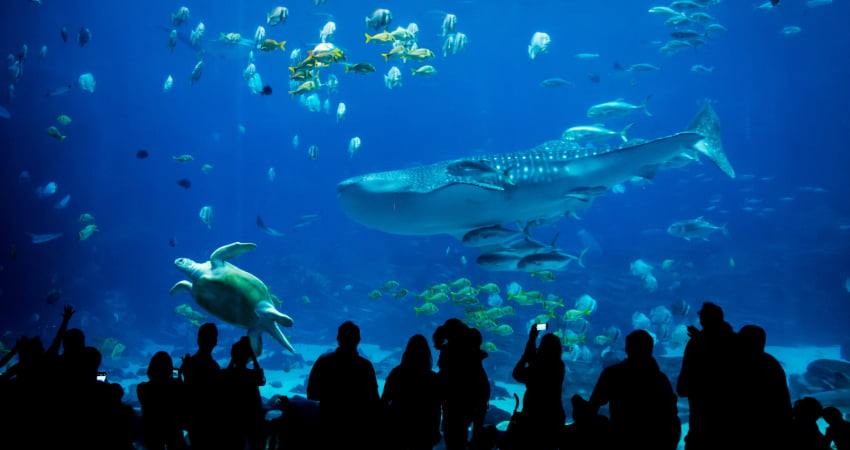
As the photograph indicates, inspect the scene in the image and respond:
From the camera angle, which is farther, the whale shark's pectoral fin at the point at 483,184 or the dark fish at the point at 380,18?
the dark fish at the point at 380,18

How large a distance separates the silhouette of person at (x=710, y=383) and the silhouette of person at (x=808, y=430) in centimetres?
24

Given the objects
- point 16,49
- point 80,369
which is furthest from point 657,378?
point 16,49

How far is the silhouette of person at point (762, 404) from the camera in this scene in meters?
1.97

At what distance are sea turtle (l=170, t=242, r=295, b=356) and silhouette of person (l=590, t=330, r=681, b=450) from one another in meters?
2.12

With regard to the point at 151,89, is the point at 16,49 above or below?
below

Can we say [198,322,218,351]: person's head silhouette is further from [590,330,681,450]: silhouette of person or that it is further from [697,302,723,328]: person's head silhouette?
[697,302,723,328]: person's head silhouette

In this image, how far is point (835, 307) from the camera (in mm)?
17688

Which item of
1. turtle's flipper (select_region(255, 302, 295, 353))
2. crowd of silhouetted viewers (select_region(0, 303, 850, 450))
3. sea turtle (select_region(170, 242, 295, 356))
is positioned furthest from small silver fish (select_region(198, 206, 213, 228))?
crowd of silhouetted viewers (select_region(0, 303, 850, 450))

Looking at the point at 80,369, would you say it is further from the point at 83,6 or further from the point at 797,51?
the point at 797,51

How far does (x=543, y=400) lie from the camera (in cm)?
228

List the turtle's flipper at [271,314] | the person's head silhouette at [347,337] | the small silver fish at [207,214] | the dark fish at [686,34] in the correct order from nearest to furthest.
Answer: the person's head silhouette at [347,337] → the turtle's flipper at [271,314] → the small silver fish at [207,214] → the dark fish at [686,34]

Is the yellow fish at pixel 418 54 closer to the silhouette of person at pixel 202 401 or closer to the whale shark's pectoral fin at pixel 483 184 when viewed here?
the whale shark's pectoral fin at pixel 483 184

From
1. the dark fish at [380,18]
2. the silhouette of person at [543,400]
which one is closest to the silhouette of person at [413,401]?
the silhouette of person at [543,400]

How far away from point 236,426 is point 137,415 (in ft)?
6.08
